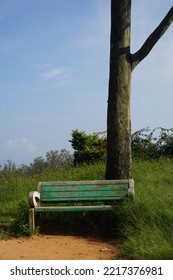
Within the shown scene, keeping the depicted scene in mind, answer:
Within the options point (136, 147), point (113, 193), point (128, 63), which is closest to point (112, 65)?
point (128, 63)

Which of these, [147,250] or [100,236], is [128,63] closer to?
[100,236]

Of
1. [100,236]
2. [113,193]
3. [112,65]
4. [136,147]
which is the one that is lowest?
[100,236]

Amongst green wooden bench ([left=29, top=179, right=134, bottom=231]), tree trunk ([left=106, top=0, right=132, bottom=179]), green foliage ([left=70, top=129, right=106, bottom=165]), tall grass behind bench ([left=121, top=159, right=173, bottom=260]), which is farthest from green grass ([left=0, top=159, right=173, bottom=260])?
green foliage ([left=70, top=129, right=106, bottom=165])

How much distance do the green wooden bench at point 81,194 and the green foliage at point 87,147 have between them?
7194mm

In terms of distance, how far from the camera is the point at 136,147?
15.6 metres

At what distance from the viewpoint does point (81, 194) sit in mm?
7785

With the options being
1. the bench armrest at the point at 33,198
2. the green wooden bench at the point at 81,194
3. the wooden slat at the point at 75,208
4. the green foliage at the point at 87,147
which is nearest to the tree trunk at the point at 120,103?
the green wooden bench at the point at 81,194

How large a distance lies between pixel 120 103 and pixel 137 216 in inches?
109

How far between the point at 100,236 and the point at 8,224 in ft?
5.49

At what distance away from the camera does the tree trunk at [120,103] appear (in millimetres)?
8805

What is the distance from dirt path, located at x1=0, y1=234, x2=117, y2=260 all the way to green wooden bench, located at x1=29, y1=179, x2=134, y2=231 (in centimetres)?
46

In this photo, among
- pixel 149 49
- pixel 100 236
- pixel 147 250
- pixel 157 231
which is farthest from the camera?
pixel 149 49

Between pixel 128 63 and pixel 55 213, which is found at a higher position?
pixel 128 63

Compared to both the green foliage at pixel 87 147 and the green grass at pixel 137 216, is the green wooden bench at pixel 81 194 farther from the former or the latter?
the green foliage at pixel 87 147
